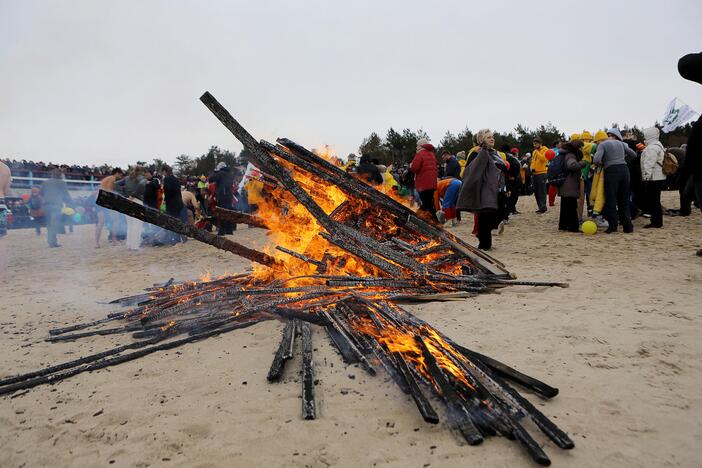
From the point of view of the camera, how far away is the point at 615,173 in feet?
29.6

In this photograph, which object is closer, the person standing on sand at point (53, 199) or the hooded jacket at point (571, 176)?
the hooded jacket at point (571, 176)

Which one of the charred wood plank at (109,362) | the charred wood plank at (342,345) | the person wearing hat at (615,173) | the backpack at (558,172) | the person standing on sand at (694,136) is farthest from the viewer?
the backpack at (558,172)

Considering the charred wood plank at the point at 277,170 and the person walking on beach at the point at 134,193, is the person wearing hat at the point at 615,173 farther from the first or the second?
the person walking on beach at the point at 134,193

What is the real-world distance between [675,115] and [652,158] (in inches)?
154

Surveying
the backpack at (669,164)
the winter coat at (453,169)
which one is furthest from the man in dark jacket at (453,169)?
the backpack at (669,164)

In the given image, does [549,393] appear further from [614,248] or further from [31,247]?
[31,247]

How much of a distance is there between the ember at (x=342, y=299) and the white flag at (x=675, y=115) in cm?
979

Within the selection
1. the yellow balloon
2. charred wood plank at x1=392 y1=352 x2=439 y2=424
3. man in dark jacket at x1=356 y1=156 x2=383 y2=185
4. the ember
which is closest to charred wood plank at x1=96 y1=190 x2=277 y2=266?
the ember

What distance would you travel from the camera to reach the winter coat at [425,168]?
1035cm

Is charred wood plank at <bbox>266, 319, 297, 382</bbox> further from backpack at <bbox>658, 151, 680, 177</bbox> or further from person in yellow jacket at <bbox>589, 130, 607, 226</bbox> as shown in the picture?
backpack at <bbox>658, 151, 680, 177</bbox>

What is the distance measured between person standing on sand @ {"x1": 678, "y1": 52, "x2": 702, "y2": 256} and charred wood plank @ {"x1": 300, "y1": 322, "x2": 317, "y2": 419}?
4.67 meters

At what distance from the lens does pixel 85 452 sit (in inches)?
97.4

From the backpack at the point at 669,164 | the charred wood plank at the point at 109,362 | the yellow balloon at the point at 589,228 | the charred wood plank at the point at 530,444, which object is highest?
the backpack at the point at 669,164

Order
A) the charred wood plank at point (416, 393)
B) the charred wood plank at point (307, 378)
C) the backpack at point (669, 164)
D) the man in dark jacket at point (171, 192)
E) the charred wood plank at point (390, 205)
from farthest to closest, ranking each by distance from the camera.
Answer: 1. the man in dark jacket at point (171, 192)
2. the backpack at point (669, 164)
3. the charred wood plank at point (390, 205)
4. the charred wood plank at point (307, 378)
5. the charred wood plank at point (416, 393)
